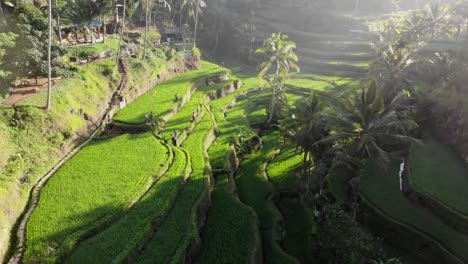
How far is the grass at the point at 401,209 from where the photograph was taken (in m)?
20.5

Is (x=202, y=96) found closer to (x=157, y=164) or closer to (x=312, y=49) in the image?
(x=157, y=164)

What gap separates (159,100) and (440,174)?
99.6 feet

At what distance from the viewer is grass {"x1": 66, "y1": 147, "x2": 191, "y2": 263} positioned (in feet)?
57.8

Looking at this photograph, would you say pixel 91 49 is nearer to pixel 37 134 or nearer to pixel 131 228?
pixel 37 134

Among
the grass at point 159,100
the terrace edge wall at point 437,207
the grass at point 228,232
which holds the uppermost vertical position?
the grass at point 159,100

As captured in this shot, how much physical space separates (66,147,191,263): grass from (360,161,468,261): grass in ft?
49.8

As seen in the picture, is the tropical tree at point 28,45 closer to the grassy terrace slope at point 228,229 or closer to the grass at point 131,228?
the grass at point 131,228

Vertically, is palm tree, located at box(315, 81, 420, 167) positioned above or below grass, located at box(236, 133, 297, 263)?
above

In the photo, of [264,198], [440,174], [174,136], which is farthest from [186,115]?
[440,174]

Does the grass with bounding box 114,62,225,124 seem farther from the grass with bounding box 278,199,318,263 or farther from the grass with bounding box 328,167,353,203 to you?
the grass with bounding box 328,167,353,203

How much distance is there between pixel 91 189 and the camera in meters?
23.0

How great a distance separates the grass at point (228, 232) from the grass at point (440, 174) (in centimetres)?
1339

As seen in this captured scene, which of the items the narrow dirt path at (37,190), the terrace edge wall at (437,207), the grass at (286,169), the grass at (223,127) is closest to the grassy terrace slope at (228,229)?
the grass at (223,127)

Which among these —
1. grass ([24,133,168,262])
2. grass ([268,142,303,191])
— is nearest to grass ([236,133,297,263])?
grass ([268,142,303,191])
